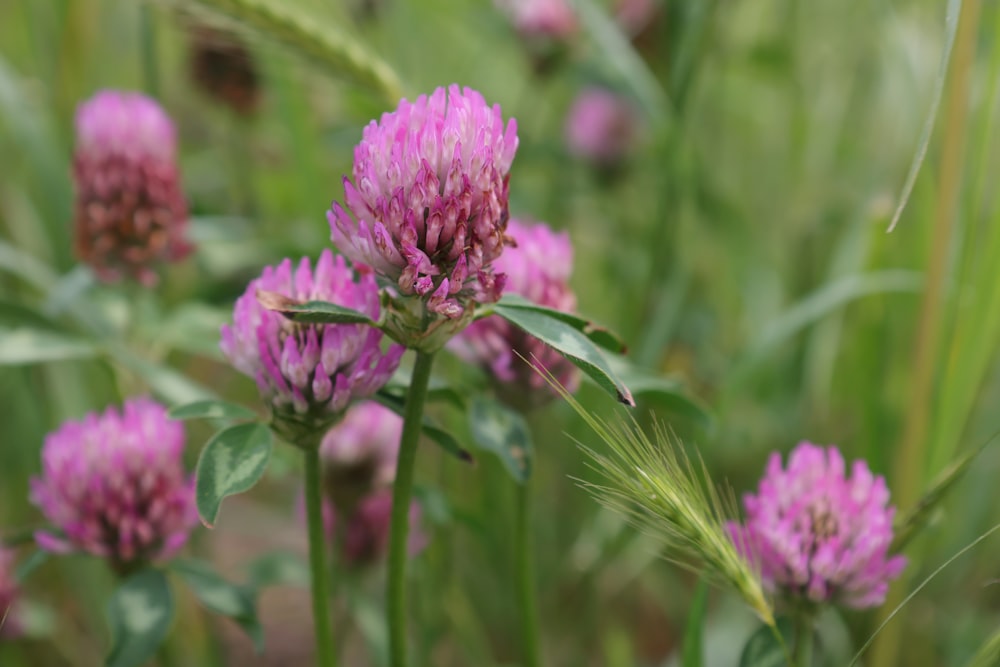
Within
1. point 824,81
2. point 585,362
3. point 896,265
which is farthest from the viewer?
point 824,81

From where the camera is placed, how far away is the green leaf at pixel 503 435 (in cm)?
77

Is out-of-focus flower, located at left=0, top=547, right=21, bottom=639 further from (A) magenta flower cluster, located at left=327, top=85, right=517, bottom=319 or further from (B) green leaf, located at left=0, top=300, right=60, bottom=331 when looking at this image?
(A) magenta flower cluster, located at left=327, top=85, right=517, bottom=319

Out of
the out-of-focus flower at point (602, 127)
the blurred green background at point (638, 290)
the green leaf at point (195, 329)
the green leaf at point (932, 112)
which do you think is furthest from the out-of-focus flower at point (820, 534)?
→ the out-of-focus flower at point (602, 127)

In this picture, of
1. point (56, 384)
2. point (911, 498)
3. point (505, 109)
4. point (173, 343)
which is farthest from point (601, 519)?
point (505, 109)

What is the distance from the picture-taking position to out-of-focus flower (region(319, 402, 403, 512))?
1.05 metres

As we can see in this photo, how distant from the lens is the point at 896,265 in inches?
60.4

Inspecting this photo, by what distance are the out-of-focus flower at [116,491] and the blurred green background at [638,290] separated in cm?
17

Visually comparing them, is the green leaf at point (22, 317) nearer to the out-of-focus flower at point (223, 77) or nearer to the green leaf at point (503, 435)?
the green leaf at point (503, 435)

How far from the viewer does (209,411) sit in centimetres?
75

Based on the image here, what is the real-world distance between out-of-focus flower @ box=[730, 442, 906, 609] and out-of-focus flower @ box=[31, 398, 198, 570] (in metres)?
0.47

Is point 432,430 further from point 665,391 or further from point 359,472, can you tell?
point 359,472

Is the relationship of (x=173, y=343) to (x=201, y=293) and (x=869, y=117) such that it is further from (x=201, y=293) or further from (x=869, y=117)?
(x=869, y=117)

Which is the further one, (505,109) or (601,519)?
(505,109)

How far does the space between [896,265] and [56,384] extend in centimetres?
117
